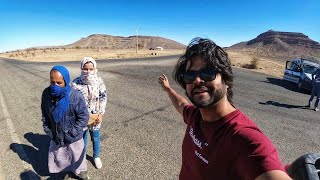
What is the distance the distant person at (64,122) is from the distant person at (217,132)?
224cm

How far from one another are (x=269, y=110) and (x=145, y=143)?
565 centimetres

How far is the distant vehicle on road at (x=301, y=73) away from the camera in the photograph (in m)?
15.4

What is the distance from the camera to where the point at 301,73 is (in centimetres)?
1638

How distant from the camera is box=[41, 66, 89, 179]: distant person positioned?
409 centimetres

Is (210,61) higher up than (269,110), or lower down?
higher up

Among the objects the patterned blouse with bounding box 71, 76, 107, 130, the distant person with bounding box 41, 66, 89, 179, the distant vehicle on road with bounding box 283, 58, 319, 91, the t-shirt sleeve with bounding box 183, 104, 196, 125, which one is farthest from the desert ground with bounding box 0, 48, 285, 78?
the t-shirt sleeve with bounding box 183, 104, 196, 125

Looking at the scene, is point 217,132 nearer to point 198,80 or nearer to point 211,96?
point 211,96

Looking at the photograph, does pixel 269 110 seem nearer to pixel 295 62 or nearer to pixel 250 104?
pixel 250 104

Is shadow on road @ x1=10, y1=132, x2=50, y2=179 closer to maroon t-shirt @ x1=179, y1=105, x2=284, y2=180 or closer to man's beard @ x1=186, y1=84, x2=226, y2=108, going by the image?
maroon t-shirt @ x1=179, y1=105, x2=284, y2=180

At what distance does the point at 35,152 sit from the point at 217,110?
503 centimetres

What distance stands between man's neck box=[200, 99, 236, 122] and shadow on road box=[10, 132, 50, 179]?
12.7 feet

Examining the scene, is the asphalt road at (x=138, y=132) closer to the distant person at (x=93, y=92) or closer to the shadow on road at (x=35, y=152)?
the shadow on road at (x=35, y=152)

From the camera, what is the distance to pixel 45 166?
514 cm

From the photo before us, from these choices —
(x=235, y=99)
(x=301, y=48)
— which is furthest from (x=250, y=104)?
(x=301, y=48)
